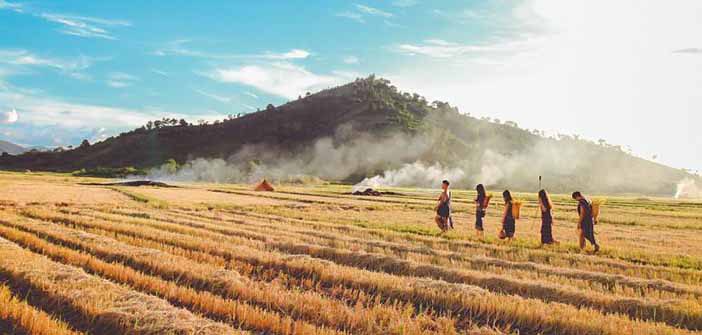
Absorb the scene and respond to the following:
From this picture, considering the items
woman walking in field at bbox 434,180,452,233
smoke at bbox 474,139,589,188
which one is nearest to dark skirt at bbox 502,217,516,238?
woman walking in field at bbox 434,180,452,233

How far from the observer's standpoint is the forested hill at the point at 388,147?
149 metres

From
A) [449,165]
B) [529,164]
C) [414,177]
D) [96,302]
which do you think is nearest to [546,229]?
[96,302]

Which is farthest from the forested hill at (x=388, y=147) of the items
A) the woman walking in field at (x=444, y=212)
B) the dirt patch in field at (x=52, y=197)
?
the woman walking in field at (x=444, y=212)

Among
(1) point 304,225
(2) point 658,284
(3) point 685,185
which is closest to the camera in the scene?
(2) point 658,284

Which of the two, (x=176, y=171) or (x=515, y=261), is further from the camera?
(x=176, y=171)

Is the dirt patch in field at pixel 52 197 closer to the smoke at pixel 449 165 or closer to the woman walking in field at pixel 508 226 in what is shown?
the woman walking in field at pixel 508 226

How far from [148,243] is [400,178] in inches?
4210

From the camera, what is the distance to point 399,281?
1056 centimetres

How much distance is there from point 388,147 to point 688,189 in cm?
8669

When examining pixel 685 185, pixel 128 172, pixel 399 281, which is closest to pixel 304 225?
pixel 399 281

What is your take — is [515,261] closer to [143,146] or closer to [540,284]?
[540,284]

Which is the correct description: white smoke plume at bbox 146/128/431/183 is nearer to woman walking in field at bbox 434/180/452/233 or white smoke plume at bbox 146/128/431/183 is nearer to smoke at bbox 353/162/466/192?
smoke at bbox 353/162/466/192

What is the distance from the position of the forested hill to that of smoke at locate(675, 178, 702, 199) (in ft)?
9.35

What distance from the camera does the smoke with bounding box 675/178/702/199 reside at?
14125cm
